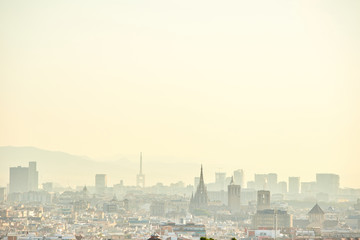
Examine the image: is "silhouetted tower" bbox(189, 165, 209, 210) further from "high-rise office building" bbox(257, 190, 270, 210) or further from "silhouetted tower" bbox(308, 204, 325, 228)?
"silhouetted tower" bbox(308, 204, 325, 228)

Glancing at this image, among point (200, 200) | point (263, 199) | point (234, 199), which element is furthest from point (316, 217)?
point (200, 200)

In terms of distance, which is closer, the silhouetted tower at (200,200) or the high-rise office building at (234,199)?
the high-rise office building at (234,199)

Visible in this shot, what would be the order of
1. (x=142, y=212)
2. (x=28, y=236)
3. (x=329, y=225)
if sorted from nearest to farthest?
(x=28, y=236) → (x=329, y=225) → (x=142, y=212)

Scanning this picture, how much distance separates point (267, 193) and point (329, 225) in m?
32.6

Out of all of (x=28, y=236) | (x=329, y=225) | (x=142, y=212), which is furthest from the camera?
(x=142, y=212)

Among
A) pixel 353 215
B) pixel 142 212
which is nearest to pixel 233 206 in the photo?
pixel 142 212

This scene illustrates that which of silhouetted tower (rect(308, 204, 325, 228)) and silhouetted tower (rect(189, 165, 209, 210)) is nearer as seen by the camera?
silhouetted tower (rect(308, 204, 325, 228))

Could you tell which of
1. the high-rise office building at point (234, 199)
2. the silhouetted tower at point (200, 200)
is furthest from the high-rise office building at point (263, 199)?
the silhouetted tower at point (200, 200)

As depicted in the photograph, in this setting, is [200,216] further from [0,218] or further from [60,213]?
[0,218]

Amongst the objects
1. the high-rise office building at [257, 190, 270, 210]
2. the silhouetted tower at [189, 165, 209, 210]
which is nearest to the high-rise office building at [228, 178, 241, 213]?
the silhouetted tower at [189, 165, 209, 210]

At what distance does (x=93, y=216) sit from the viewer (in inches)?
6363

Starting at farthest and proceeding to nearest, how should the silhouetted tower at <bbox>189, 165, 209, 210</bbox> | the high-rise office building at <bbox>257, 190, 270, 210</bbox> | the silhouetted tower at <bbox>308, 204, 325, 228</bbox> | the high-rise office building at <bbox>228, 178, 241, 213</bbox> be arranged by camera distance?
the silhouetted tower at <bbox>189, 165, 209, 210</bbox> → the high-rise office building at <bbox>228, 178, 241, 213</bbox> → the high-rise office building at <bbox>257, 190, 270, 210</bbox> → the silhouetted tower at <bbox>308, 204, 325, 228</bbox>

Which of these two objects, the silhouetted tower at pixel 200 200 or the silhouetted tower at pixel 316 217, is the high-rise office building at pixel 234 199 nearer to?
the silhouetted tower at pixel 200 200

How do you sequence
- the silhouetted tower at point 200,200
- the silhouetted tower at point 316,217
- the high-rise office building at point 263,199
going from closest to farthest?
the silhouetted tower at point 316,217 < the high-rise office building at point 263,199 < the silhouetted tower at point 200,200
